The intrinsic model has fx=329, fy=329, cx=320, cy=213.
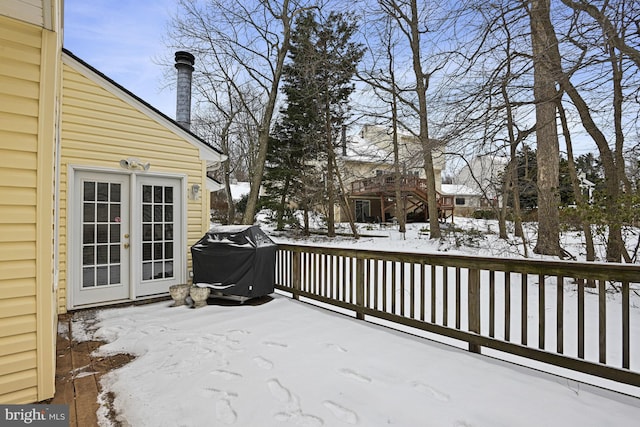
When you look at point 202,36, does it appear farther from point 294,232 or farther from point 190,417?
point 190,417

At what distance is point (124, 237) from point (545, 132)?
810 cm

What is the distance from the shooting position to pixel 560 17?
12.0 ft

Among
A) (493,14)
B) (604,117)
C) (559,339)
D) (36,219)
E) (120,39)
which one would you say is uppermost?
(120,39)

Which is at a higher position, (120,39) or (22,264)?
(120,39)

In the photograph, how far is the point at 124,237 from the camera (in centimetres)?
470

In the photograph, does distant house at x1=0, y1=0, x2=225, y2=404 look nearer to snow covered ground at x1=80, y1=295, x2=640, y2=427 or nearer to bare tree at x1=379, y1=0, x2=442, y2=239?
snow covered ground at x1=80, y1=295, x2=640, y2=427

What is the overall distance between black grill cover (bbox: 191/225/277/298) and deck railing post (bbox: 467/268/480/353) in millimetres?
2703

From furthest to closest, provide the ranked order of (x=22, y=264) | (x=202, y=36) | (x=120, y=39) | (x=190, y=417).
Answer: (x=202, y=36) < (x=120, y=39) < (x=22, y=264) < (x=190, y=417)

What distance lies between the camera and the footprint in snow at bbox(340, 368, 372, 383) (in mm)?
2398

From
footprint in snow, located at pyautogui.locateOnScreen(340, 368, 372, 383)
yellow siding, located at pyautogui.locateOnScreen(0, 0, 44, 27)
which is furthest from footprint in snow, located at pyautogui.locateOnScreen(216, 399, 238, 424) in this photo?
yellow siding, located at pyautogui.locateOnScreen(0, 0, 44, 27)

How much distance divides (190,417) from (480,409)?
1.77 m

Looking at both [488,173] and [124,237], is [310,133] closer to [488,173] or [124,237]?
[488,173]

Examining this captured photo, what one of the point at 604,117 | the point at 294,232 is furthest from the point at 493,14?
the point at 294,232

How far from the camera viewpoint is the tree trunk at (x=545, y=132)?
3.91m
